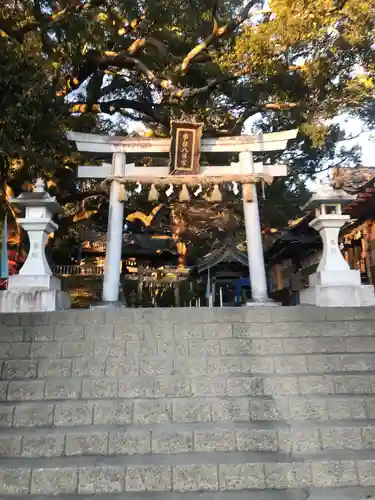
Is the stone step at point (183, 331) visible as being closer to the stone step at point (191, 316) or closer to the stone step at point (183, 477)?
the stone step at point (191, 316)

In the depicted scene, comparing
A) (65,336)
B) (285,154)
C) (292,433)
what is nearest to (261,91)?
(285,154)

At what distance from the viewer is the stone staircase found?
341 centimetres

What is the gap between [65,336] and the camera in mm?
5543

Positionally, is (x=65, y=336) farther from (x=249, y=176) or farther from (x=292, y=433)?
(x=249, y=176)

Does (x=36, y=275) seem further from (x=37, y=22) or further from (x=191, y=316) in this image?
(x=37, y=22)

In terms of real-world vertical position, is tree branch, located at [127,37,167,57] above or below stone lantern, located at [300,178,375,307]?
above

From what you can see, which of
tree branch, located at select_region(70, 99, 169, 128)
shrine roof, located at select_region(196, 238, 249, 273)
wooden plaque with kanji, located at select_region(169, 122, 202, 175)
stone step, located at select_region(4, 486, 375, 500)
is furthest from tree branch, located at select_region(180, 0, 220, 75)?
stone step, located at select_region(4, 486, 375, 500)

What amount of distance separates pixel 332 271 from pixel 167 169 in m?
4.28

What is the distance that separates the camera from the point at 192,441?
152 inches

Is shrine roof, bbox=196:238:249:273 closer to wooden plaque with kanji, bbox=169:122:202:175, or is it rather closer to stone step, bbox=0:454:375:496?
wooden plaque with kanji, bbox=169:122:202:175

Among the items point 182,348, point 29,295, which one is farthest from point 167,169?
point 182,348

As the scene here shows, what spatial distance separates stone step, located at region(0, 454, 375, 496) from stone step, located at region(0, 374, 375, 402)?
1077 millimetres

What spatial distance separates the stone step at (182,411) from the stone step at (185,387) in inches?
7.6

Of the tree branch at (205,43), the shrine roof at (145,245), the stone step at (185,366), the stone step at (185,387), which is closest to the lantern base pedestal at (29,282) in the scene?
the stone step at (185,366)
